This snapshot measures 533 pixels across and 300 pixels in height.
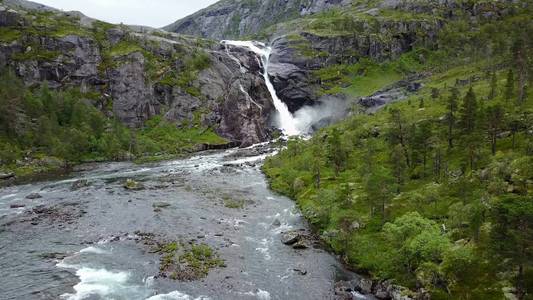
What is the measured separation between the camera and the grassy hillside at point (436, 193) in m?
34.2

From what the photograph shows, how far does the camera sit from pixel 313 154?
92.2m

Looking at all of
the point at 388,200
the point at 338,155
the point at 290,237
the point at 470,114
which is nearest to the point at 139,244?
the point at 290,237

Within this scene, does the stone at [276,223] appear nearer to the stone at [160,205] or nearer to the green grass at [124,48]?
the stone at [160,205]

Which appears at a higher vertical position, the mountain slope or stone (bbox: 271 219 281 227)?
the mountain slope

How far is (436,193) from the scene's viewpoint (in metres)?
52.7

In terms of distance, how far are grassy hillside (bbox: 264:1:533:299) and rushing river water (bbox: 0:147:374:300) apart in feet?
17.2

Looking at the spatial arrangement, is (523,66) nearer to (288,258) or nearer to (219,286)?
(288,258)

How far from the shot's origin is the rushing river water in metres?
39.5

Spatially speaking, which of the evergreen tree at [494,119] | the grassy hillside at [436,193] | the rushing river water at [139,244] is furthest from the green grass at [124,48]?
the evergreen tree at [494,119]

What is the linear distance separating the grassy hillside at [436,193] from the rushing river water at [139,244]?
5253mm

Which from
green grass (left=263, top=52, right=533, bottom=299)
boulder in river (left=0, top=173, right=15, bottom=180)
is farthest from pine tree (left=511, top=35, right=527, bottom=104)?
boulder in river (left=0, top=173, right=15, bottom=180)

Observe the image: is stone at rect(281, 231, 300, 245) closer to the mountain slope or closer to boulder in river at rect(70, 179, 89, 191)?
boulder in river at rect(70, 179, 89, 191)

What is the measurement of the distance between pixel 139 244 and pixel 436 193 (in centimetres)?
3715

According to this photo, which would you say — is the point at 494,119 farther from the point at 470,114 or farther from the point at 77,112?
the point at 77,112
